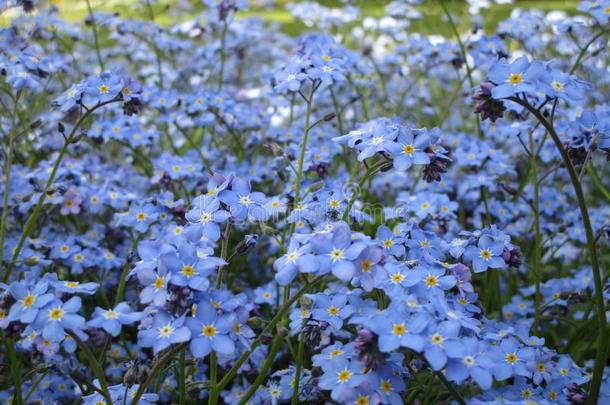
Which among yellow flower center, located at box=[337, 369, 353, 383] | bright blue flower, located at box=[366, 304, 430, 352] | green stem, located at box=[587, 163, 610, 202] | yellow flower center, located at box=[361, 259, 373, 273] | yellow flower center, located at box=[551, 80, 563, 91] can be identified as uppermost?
yellow flower center, located at box=[551, 80, 563, 91]

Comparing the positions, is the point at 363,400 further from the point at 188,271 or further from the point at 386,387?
the point at 188,271

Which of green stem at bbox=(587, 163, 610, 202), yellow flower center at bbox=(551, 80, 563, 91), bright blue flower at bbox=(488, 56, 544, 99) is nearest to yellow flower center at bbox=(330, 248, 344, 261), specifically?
bright blue flower at bbox=(488, 56, 544, 99)

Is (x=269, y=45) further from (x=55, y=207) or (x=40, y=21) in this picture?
(x=55, y=207)

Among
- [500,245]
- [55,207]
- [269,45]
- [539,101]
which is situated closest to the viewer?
[500,245]

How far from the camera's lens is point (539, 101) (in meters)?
3.06

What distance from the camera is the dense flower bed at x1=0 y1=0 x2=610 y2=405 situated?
5.91 feet

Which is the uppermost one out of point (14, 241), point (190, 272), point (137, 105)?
point (137, 105)

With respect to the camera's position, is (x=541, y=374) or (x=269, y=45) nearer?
(x=541, y=374)

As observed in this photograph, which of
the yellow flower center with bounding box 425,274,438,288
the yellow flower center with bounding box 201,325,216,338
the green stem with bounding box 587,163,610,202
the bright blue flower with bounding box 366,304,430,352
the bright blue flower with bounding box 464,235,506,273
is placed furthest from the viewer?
the green stem with bounding box 587,163,610,202

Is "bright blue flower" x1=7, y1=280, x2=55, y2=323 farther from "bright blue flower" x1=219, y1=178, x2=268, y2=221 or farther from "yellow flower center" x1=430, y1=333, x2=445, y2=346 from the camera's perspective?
"yellow flower center" x1=430, y1=333, x2=445, y2=346

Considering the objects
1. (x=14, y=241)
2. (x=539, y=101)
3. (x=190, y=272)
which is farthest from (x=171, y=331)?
(x=539, y=101)

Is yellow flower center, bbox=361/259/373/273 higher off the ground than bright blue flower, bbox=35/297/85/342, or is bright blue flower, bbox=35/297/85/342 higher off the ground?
yellow flower center, bbox=361/259/373/273

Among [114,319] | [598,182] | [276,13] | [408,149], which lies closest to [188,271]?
[114,319]

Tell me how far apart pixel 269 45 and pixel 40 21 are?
253 centimetres
